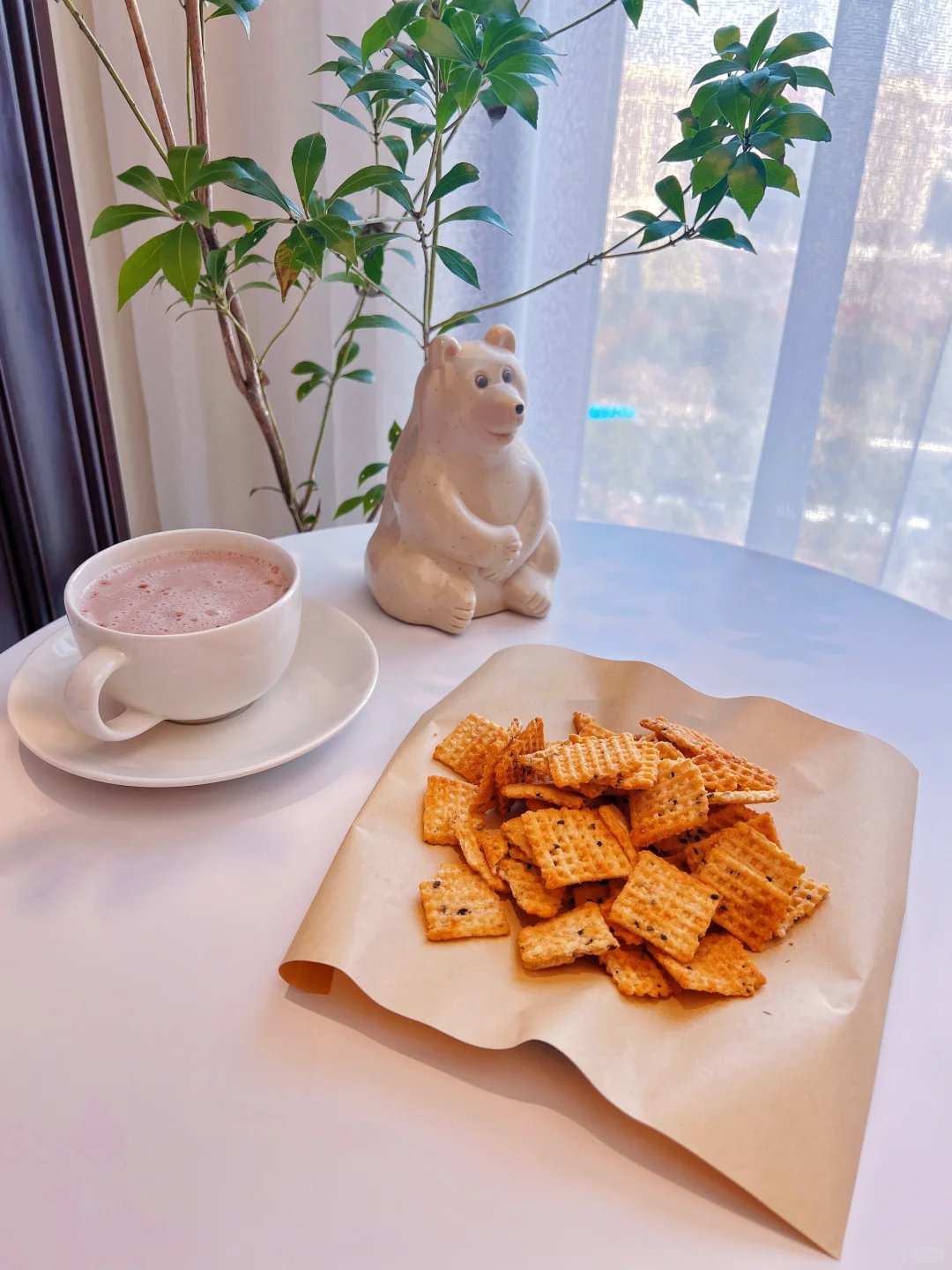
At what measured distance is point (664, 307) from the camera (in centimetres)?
130

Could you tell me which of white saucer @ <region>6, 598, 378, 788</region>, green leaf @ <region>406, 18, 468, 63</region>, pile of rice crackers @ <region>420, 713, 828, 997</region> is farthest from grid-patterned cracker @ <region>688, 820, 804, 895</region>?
green leaf @ <region>406, 18, 468, 63</region>

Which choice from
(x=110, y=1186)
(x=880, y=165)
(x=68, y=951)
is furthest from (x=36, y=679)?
(x=880, y=165)

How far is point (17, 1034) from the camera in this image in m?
0.46

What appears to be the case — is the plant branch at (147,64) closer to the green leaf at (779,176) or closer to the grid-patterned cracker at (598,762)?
the green leaf at (779,176)

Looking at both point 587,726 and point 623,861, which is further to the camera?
point 587,726

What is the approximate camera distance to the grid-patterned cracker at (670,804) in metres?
0.54

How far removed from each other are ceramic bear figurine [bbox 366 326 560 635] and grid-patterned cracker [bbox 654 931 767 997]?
0.40 meters

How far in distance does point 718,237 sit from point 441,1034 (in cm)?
73

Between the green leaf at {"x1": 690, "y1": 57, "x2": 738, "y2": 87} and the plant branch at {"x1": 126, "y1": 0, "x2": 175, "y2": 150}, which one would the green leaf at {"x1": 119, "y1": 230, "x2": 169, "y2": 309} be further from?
the green leaf at {"x1": 690, "y1": 57, "x2": 738, "y2": 87}

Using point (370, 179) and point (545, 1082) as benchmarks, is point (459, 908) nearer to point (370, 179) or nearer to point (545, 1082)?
point (545, 1082)

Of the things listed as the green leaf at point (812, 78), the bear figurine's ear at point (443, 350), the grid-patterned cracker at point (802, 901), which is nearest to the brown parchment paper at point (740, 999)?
the grid-patterned cracker at point (802, 901)

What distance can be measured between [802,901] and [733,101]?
2.10 ft

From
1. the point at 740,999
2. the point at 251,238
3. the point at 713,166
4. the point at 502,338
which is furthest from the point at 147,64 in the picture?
the point at 740,999

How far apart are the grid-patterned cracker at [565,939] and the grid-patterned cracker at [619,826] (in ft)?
0.15
